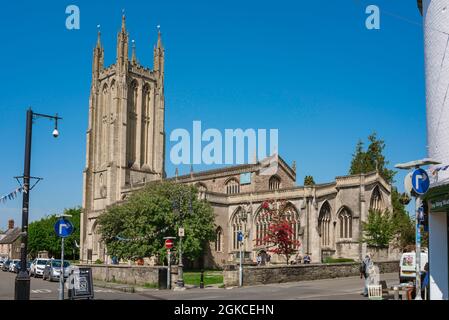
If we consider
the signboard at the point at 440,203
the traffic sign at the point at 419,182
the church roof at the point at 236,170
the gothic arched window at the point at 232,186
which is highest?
the church roof at the point at 236,170

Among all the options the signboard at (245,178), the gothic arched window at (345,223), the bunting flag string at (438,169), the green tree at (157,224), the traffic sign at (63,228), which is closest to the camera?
the bunting flag string at (438,169)

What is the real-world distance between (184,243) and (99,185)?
42.4 metres

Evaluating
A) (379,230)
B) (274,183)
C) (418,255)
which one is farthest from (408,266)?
(274,183)

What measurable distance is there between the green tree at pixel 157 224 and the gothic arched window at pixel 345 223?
12447 millimetres

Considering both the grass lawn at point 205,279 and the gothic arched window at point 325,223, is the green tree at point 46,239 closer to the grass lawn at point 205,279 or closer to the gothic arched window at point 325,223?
the gothic arched window at point 325,223

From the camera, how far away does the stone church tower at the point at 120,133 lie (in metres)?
84.5

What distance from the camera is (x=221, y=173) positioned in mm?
73250

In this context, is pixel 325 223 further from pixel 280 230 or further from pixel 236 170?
pixel 236 170

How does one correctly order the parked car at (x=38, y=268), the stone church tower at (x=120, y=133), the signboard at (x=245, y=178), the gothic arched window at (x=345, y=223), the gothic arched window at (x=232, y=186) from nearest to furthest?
the parked car at (x=38, y=268) → the gothic arched window at (x=345, y=223) → the signboard at (x=245, y=178) → the gothic arched window at (x=232, y=186) → the stone church tower at (x=120, y=133)

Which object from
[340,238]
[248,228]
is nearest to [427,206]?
[340,238]

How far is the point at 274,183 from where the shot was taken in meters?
69.8

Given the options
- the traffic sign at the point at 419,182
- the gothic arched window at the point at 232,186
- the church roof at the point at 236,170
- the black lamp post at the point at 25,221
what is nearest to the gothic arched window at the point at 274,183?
the church roof at the point at 236,170

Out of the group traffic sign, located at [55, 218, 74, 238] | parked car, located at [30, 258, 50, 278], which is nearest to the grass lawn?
parked car, located at [30, 258, 50, 278]
